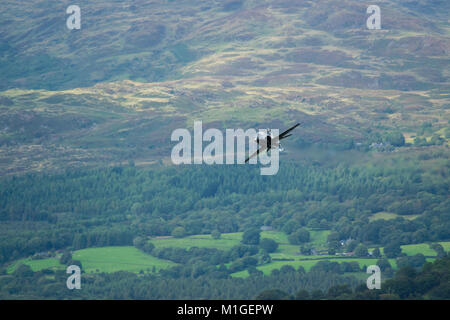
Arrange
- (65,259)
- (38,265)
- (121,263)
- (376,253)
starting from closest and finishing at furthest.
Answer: (121,263), (376,253), (38,265), (65,259)

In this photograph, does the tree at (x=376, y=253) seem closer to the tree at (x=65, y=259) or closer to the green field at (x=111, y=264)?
→ the green field at (x=111, y=264)

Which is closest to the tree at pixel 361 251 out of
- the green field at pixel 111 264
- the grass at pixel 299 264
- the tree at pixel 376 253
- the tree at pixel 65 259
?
the tree at pixel 376 253

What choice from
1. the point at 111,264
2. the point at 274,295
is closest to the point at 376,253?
the point at 274,295

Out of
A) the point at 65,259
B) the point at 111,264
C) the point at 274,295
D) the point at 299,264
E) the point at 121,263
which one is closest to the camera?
the point at 274,295

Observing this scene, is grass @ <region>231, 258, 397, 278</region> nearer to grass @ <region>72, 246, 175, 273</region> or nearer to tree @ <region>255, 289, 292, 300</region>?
grass @ <region>72, 246, 175, 273</region>

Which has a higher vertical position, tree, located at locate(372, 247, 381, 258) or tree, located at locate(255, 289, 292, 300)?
tree, located at locate(255, 289, 292, 300)

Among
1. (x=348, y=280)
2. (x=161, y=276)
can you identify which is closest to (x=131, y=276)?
(x=161, y=276)

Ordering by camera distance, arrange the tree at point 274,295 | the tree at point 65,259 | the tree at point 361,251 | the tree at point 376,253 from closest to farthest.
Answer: the tree at point 274,295 → the tree at point 376,253 → the tree at point 65,259 → the tree at point 361,251

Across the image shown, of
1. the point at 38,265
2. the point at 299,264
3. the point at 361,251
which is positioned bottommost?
the point at 361,251

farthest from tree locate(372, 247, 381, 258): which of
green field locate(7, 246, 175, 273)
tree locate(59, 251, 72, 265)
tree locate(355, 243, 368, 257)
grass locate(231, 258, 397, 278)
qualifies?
tree locate(59, 251, 72, 265)

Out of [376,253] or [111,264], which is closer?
[111,264]

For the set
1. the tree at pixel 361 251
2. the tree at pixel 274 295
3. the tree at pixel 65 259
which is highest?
the tree at pixel 274 295

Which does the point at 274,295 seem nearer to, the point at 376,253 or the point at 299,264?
the point at 299,264
